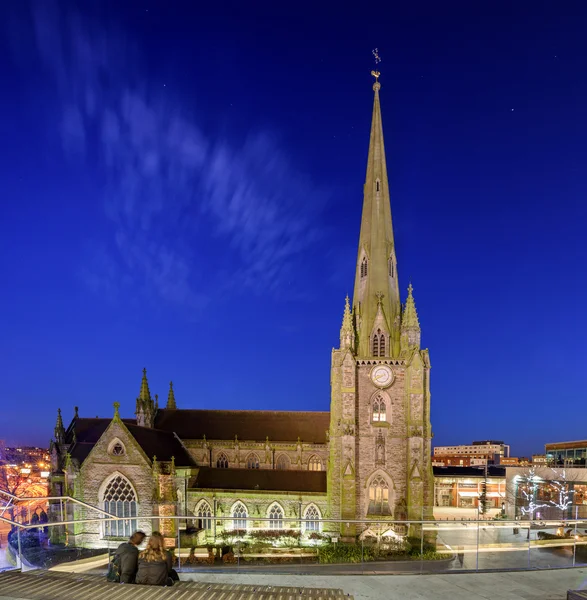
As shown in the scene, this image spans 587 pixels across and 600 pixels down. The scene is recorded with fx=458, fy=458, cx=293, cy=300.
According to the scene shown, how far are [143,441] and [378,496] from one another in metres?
16.6

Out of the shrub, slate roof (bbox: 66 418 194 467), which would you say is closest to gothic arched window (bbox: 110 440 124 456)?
slate roof (bbox: 66 418 194 467)

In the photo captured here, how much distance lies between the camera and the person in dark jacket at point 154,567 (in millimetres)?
6520

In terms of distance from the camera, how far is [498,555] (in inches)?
412

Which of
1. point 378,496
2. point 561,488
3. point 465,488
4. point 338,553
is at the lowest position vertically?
point 465,488

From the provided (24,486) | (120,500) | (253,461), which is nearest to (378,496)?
(253,461)

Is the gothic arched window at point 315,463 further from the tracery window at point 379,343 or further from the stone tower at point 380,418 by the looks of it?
the tracery window at point 379,343

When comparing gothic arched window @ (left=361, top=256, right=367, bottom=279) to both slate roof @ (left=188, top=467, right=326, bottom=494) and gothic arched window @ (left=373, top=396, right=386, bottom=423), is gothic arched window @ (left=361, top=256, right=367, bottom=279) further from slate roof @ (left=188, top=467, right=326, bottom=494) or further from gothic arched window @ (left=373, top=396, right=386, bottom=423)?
slate roof @ (left=188, top=467, right=326, bottom=494)

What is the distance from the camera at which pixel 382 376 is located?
3131cm

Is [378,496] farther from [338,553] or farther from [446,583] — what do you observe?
[446,583]

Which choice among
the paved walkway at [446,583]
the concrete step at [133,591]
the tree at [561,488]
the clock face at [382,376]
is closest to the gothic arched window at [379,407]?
the clock face at [382,376]

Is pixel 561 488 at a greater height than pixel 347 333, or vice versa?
pixel 347 333

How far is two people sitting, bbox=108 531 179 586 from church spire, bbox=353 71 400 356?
2619cm

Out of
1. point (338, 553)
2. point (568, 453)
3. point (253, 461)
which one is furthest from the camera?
point (568, 453)

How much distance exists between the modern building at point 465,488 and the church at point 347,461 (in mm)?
31708
